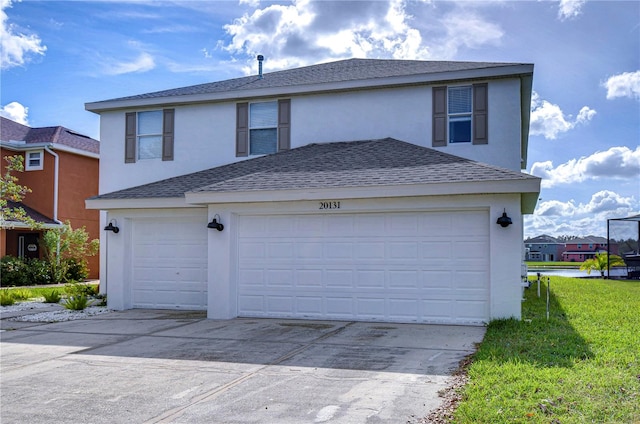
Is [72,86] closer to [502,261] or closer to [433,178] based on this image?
[433,178]

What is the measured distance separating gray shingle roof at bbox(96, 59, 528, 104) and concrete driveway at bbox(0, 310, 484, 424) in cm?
708

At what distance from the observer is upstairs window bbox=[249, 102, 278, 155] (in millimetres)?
15945

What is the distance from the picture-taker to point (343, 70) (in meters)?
16.9

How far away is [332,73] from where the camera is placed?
54.5 feet


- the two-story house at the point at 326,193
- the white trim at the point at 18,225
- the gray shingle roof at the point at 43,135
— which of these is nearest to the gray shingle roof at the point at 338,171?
the two-story house at the point at 326,193

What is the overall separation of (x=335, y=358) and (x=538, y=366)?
2670 millimetres

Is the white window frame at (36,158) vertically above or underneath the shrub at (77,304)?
above

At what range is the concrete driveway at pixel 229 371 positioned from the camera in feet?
19.2

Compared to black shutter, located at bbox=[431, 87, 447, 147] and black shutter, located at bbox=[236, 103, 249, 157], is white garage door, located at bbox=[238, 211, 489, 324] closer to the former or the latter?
black shutter, located at bbox=[431, 87, 447, 147]

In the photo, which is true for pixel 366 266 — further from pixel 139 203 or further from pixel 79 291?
pixel 79 291

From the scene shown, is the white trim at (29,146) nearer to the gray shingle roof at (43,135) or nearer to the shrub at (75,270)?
Result: the gray shingle roof at (43,135)

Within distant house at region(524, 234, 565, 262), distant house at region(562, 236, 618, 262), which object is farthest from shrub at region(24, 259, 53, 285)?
distant house at region(524, 234, 565, 262)

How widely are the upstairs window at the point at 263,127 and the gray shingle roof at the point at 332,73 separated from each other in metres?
0.58

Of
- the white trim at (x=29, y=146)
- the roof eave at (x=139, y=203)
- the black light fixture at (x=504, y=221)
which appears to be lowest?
the black light fixture at (x=504, y=221)
